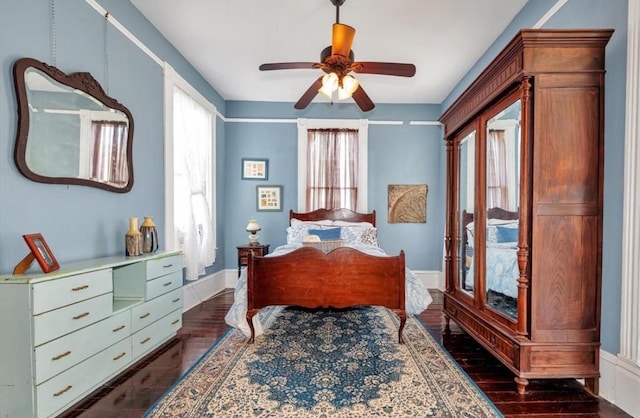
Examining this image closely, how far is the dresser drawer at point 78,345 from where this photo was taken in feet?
5.42

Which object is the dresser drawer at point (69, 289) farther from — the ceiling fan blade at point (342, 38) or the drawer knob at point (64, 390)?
the ceiling fan blade at point (342, 38)

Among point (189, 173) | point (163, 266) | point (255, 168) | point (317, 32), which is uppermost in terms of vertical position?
point (317, 32)

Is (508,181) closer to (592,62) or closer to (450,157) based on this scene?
(592,62)

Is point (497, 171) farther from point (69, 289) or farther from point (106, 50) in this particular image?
point (106, 50)

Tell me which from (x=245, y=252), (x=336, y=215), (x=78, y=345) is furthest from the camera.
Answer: (x=336, y=215)

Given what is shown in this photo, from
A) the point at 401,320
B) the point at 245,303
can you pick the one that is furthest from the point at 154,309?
the point at 401,320

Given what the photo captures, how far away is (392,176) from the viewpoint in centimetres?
512

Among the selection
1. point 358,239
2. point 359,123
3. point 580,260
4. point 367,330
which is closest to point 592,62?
point 580,260

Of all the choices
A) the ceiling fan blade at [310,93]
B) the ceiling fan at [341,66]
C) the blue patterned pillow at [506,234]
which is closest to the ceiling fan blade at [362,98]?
the ceiling fan at [341,66]

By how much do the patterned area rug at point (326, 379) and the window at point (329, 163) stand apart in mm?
2340

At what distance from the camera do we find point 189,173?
3877 mm

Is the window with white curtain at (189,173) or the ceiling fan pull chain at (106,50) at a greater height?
the ceiling fan pull chain at (106,50)

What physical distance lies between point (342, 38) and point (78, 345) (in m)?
2.61

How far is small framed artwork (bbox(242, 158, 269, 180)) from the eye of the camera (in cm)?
512
